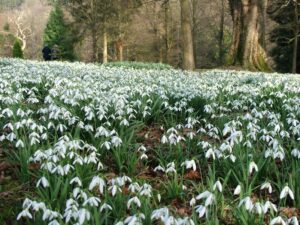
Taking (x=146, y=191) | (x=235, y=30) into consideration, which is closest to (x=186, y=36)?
(x=235, y=30)

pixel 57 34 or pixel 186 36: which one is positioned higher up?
pixel 57 34

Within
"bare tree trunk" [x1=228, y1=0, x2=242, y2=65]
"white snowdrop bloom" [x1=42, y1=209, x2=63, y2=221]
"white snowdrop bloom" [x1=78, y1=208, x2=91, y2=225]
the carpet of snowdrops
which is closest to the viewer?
"white snowdrop bloom" [x1=78, y1=208, x2=91, y2=225]

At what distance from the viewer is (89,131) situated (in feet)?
16.3

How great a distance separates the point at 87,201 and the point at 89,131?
2.25 meters

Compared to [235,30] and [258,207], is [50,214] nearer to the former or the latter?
[258,207]

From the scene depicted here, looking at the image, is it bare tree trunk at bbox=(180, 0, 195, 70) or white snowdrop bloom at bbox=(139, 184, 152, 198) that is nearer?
white snowdrop bloom at bbox=(139, 184, 152, 198)

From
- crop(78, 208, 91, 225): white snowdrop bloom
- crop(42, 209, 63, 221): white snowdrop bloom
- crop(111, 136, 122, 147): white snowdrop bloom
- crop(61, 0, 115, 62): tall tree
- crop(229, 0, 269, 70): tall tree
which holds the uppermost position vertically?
crop(61, 0, 115, 62): tall tree

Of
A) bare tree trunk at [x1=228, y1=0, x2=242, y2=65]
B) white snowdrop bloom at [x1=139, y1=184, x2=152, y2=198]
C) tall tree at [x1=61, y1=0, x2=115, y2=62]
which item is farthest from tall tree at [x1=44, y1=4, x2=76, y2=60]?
→ white snowdrop bloom at [x1=139, y1=184, x2=152, y2=198]

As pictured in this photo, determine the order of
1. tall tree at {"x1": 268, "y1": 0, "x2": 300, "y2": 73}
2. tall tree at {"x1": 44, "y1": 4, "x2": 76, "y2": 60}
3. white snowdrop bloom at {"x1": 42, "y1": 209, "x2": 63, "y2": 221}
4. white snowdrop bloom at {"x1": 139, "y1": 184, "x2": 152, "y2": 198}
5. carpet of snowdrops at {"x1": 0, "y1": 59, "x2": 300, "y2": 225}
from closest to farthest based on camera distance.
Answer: white snowdrop bloom at {"x1": 42, "y1": 209, "x2": 63, "y2": 221}
carpet of snowdrops at {"x1": 0, "y1": 59, "x2": 300, "y2": 225}
white snowdrop bloom at {"x1": 139, "y1": 184, "x2": 152, "y2": 198}
tall tree at {"x1": 268, "y1": 0, "x2": 300, "y2": 73}
tall tree at {"x1": 44, "y1": 4, "x2": 76, "y2": 60}

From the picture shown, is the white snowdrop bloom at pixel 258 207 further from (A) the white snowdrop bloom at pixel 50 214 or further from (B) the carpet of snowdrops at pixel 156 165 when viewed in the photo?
(A) the white snowdrop bloom at pixel 50 214

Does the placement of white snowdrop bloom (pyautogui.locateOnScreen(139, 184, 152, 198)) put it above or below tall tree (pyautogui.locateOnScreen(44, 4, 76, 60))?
below

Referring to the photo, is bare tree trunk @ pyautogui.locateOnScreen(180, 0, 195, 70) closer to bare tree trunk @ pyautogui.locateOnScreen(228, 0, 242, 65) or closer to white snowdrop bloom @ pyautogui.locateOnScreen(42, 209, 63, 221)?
bare tree trunk @ pyautogui.locateOnScreen(228, 0, 242, 65)

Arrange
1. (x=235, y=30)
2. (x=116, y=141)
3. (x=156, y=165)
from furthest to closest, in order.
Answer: (x=235, y=30), (x=156, y=165), (x=116, y=141)

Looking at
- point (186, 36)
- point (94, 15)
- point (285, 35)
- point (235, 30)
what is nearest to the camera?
point (186, 36)
